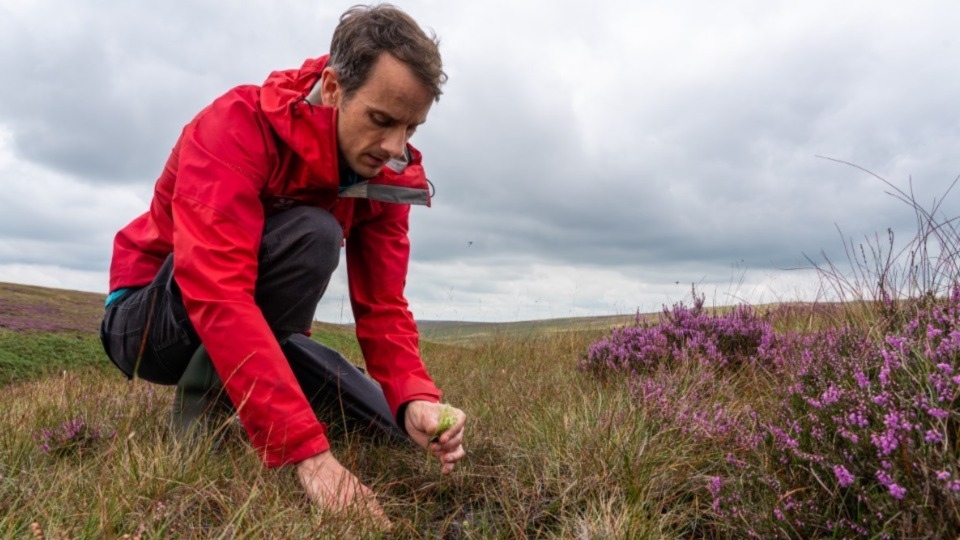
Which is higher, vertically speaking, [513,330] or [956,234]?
[956,234]

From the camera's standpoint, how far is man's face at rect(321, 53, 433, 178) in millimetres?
2705

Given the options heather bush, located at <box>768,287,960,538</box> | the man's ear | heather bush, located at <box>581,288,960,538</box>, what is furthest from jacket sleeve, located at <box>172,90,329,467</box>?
heather bush, located at <box>768,287,960,538</box>

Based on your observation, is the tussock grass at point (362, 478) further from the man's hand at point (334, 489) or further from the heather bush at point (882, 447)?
the heather bush at point (882, 447)

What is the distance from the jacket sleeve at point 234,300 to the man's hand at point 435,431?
0.49 meters

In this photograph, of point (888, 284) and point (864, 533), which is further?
point (888, 284)

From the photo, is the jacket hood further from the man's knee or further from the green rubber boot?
the green rubber boot

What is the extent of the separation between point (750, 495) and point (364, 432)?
2.13 meters

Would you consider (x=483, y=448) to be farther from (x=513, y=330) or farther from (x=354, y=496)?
(x=513, y=330)

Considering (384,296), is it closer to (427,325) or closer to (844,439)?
(844,439)

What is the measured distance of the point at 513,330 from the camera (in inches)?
347

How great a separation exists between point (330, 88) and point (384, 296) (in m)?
1.13

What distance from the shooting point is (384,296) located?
3537mm

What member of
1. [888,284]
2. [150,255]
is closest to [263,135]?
[150,255]

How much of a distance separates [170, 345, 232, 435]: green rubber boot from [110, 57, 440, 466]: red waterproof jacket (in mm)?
478
